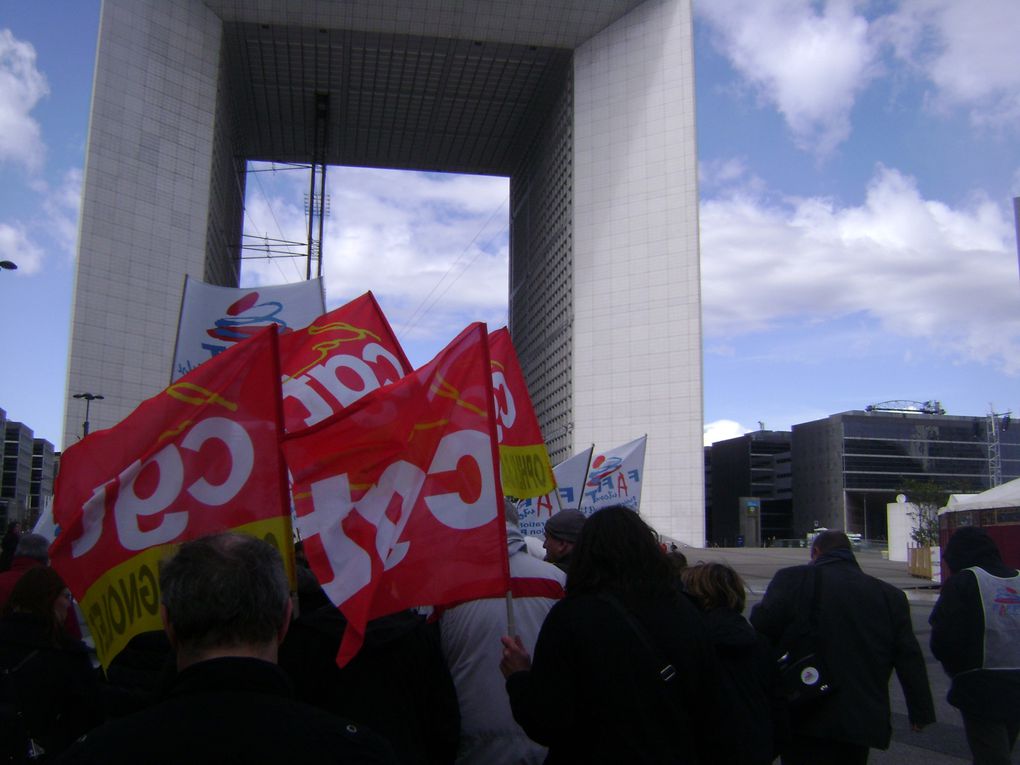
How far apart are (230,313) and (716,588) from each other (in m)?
6.59

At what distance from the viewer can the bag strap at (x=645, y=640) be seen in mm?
2846

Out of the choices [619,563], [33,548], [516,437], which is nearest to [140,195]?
[33,548]

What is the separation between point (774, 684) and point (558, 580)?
114 cm

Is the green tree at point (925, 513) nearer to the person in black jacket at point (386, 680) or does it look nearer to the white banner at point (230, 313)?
the white banner at point (230, 313)

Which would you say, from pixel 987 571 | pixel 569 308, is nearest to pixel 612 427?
pixel 569 308

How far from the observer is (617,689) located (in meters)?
Answer: 2.81

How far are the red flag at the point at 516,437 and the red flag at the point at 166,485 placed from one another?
185 centimetres

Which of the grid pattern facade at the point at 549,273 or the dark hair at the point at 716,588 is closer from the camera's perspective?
the dark hair at the point at 716,588

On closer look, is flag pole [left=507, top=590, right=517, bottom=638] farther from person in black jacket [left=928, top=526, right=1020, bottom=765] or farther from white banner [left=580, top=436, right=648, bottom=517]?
white banner [left=580, top=436, right=648, bottom=517]

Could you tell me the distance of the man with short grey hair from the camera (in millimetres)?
1623

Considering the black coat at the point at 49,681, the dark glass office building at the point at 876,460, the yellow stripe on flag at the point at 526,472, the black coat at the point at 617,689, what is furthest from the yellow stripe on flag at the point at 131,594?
the dark glass office building at the point at 876,460

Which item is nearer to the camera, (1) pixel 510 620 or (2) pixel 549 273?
(1) pixel 510 620

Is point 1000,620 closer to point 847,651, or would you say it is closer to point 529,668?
point 847,651

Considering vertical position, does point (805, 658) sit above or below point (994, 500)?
below
